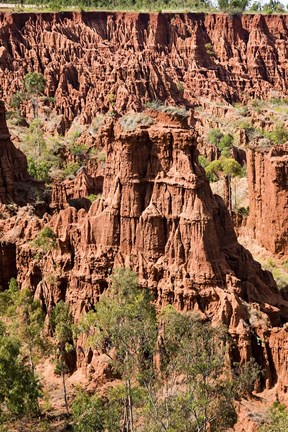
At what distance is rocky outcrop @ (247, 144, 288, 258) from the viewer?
48.7m

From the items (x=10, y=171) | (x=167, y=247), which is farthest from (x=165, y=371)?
(x=10, y=171)

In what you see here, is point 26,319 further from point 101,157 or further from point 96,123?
point 96,123

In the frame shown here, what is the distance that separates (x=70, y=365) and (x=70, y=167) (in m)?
42.7

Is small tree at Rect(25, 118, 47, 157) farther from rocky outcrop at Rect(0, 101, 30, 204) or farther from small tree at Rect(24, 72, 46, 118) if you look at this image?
rocky outcrop at Rect(0, 101, 30, 204)

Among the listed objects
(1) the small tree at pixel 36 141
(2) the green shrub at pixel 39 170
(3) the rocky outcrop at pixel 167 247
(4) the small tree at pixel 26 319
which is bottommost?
(4) the small tree at pixel 26 319

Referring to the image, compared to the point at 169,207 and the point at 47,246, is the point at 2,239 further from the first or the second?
the point at 169,207

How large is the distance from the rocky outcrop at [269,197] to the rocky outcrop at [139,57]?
147 feet

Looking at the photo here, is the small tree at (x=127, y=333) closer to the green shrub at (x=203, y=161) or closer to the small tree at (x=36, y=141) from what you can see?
the green shrub at (x=203, y=161)

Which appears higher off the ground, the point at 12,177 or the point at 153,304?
the point at 12,177

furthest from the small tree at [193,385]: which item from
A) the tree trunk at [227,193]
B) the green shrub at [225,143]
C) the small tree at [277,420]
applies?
the green shrub at [225,143]

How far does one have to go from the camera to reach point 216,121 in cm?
10138

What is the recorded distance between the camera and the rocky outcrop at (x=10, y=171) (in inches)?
2058

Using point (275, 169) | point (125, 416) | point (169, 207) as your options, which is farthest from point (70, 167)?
point (125, 416)

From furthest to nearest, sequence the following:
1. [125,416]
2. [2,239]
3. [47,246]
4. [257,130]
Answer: [257,130] < [2,239] < [47,246] < [125,416]
